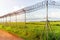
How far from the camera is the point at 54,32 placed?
11.5 metres

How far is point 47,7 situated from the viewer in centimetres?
1113

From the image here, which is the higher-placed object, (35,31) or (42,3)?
(42,3)

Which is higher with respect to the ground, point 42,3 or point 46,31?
point 42,3

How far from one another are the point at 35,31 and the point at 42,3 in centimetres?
179

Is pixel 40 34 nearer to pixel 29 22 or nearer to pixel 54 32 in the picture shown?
pixel 54 32

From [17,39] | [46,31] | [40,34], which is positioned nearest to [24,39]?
[17,39]

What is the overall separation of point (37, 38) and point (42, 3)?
66.1 inches

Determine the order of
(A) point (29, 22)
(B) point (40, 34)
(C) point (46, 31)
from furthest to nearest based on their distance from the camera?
1. (A) point (29, 22)
2. (B) point (40, 34)
3. (C) point (46, 31)

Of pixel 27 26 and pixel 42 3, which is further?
pixel 27 26

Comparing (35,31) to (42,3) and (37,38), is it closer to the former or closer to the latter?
(37,38)

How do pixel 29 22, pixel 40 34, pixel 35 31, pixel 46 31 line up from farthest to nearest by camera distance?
pixel 29 22 < pixel 35 31 < pixel 40 34 < pixel 46 31

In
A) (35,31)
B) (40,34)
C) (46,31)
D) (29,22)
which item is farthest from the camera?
(29,22)

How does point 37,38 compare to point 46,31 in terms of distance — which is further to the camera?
point 37,38

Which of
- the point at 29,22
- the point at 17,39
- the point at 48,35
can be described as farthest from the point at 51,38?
the point at 29,22
